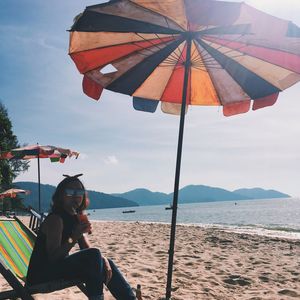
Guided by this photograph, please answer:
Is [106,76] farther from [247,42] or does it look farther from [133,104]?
[247,42]

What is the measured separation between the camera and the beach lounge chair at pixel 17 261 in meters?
3.13

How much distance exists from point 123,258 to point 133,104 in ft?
14.0

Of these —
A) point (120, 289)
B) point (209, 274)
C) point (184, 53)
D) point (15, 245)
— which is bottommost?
point (209, 274)

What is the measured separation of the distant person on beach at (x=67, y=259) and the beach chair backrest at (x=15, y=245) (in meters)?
0.49

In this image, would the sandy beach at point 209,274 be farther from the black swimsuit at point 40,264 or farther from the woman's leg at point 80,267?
the woman's leg at point 80,267

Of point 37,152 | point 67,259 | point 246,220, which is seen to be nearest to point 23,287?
point 67,259

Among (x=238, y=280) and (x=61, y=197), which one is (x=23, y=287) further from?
(x=238, y=280)

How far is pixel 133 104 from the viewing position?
17.8 feet

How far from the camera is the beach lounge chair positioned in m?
3.13

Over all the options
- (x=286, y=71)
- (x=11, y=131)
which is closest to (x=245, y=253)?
(x=286, y=71)

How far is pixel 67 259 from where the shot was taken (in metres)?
3.27

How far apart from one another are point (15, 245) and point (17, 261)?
39 cm

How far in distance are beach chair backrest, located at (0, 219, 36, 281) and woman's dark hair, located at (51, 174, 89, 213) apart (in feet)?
2.93

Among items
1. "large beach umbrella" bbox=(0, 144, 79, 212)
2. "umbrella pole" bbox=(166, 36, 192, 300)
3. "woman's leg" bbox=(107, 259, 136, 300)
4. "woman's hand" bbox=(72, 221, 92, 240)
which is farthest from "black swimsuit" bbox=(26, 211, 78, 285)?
Result: "large beach umbrella" bbox=(0, 144, 79, 212)
